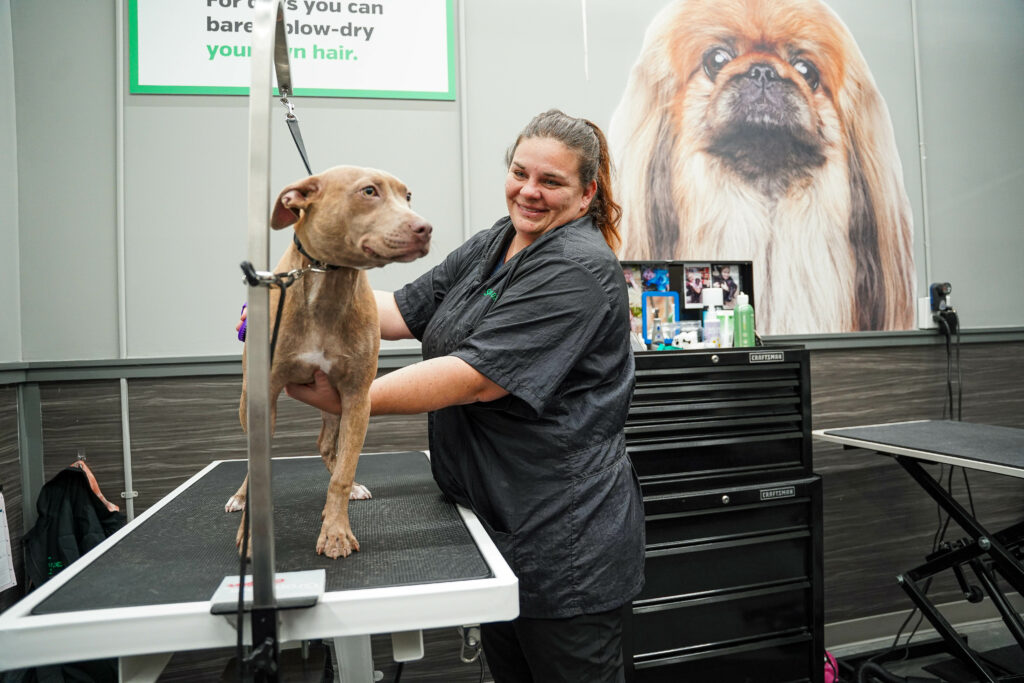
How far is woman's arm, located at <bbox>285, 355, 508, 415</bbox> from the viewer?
3.21 feet

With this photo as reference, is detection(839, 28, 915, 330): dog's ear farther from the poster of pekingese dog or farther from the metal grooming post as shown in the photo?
the metal grooming post

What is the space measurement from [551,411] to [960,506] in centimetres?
153

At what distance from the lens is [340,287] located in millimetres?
948

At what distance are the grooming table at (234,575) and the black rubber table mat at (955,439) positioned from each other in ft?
4.73

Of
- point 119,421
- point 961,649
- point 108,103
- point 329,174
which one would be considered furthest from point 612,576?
point 108,103

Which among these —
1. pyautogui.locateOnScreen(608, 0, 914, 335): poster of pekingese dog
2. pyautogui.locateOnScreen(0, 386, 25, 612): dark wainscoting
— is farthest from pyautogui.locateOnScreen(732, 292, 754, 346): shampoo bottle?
pyautogui.locateOnScreen(0, 386, 25, 612): dark wainscoting

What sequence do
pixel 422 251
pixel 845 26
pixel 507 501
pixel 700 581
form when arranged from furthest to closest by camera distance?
1. pixel 845 26
2. pixel 700 581
3. pixel 507 501
4. pixel 422 251

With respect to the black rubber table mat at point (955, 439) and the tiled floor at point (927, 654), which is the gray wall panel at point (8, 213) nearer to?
the black rubber table mat at point (955, 439)

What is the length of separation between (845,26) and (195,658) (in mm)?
3366

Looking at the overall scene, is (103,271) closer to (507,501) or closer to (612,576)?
(507,501)

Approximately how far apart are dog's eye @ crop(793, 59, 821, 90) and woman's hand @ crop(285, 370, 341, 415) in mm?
2336

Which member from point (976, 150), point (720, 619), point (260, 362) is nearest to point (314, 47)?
point (260, 362)

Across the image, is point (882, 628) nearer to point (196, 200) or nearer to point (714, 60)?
point (714, 60)

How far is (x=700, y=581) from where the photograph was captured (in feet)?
5.87
